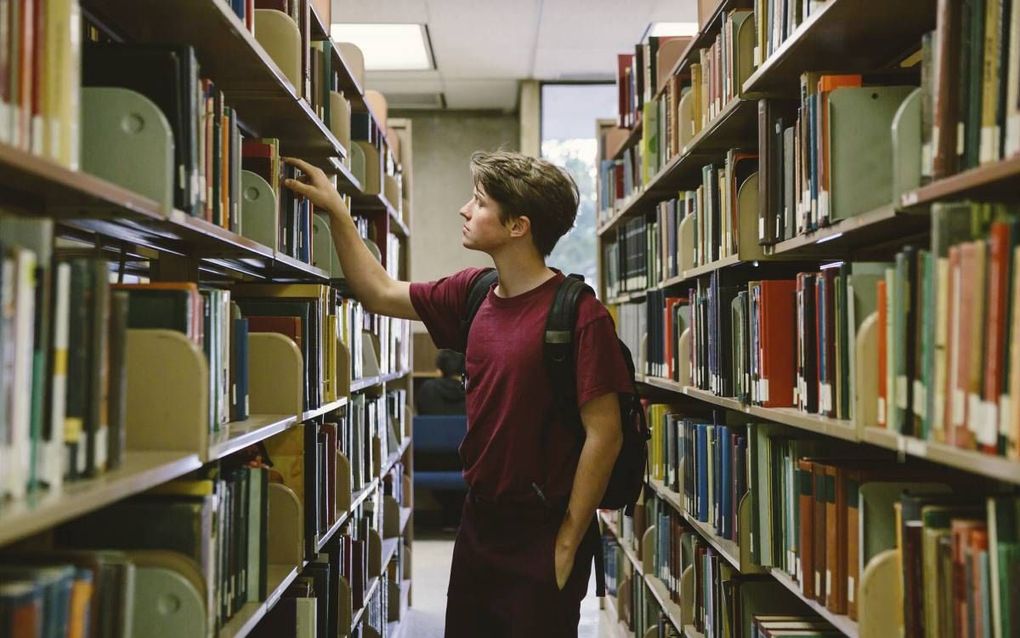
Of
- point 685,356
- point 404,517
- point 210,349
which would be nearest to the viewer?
point 210,349

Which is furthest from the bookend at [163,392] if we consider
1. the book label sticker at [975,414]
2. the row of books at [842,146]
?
the row of books at [842,146]

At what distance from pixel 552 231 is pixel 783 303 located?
0.60 meters

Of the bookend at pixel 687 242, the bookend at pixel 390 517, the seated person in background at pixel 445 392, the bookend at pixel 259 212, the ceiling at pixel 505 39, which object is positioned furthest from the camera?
the seated person in background at pixel 445 392

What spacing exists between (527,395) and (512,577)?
0.41 meters

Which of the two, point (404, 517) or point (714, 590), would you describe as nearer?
point (714, 590)

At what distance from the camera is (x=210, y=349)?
156 cm

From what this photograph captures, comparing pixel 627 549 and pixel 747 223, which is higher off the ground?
pixel 747 223

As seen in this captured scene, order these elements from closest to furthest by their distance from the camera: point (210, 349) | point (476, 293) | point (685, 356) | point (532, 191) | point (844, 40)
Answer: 1. point (210, 349)
2. point (844, 40)
3. point (532, 191)
4. point (476, 293)
5. point (685, 356)

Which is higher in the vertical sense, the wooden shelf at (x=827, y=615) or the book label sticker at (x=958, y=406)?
the book label sticker at (x=958, y=406)

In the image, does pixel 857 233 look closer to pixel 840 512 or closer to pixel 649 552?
pixel 840 512

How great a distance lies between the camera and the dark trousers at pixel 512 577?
2.08 m

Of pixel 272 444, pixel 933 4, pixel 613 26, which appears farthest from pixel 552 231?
pixel 613 26

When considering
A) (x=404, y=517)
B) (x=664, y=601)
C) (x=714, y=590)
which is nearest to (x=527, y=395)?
(x=714, y=590)

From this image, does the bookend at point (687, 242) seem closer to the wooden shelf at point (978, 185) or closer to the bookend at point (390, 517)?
the wooden shelf at point (978, 185)
